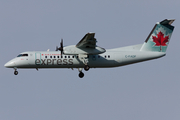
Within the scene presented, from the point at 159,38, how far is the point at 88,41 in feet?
25.2

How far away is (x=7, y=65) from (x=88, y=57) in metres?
→ 7.68

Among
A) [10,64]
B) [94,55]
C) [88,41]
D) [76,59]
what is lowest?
[10,64]

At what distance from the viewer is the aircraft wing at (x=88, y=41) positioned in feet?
91.4

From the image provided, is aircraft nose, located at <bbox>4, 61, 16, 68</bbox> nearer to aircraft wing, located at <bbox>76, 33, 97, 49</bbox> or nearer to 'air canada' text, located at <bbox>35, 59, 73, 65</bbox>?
'air canada' text, located at <bbox>35, 59, 73, 65</bbox>

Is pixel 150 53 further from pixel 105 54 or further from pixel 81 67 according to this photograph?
pixel 81 67

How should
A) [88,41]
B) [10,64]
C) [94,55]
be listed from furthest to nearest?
[94,55] → [10,64] → [88,41]

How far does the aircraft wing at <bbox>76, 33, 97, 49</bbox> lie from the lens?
27.9 m

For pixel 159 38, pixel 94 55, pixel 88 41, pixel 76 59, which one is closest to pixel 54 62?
pixel 76 59

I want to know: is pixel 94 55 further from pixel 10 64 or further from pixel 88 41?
pixel 10 64

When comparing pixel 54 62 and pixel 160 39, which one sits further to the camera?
pixel 160 39

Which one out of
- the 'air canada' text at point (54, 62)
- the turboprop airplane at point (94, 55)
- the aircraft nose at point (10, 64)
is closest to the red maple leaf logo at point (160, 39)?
the turboprop airplane at point (94, 55)

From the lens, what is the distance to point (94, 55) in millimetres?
30906

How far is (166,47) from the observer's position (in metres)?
32.0

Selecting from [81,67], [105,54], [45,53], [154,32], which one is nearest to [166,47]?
[154,32]
